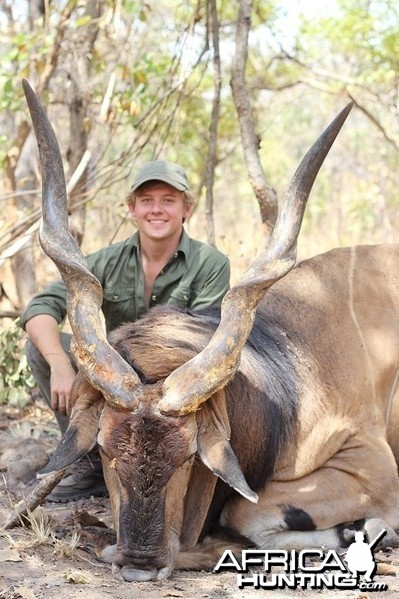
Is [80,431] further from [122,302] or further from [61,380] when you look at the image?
[122,302]

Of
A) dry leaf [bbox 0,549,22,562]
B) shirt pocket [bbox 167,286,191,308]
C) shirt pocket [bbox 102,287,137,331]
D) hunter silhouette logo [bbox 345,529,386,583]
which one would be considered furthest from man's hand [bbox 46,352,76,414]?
hunter silhouette logo [bbox 345,529,386,583]

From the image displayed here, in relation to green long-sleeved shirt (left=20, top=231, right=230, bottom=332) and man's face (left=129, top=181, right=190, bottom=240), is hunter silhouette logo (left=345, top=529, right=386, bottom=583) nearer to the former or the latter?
green long-sleeved shirt (left=20, top=231, right=230, bottom=332)

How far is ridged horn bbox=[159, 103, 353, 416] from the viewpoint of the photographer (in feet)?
12.2

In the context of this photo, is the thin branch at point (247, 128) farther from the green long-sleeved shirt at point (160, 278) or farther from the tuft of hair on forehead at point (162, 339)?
the tuft of hair on forehead at point (162, 339)

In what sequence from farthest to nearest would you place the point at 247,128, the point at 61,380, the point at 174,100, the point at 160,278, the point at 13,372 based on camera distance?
the point at 174,100
the point at 13,372
the point at 247,128
the point at 160,278
the point at 61,380

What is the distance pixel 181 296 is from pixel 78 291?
1513 millimetres

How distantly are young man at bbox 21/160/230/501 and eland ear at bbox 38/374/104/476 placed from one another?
1333 mm

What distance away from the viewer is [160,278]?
5.66 metres

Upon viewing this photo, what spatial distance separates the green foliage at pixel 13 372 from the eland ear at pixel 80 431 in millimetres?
3024

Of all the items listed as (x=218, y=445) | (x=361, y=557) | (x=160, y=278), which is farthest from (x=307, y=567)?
(x=160, y=278)

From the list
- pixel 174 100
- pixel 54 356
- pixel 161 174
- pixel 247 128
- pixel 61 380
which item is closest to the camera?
pixel 61 380

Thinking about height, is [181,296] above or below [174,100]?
below

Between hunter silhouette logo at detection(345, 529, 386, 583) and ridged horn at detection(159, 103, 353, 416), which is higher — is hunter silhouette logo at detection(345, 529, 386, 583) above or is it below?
below

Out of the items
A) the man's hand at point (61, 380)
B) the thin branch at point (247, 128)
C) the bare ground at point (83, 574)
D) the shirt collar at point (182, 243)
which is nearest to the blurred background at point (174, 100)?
the thin branch at point (247, 128)
